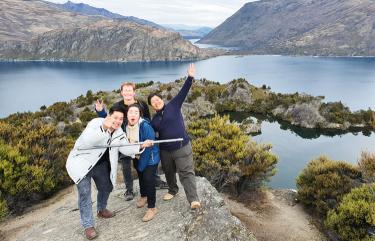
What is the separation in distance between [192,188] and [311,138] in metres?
27.4

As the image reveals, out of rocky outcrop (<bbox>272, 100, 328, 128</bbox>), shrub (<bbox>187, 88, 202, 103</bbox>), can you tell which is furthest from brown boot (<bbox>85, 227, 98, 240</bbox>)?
shrub (<bbox>187, 88, 202, 103</bbox>)

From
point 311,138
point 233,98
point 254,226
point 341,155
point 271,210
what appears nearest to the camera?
point 254,226

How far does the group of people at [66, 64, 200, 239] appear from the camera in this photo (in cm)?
666

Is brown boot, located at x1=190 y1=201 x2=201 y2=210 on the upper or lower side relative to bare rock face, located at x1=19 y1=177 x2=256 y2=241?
upper

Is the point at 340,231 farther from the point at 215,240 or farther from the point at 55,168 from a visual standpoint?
the point at 55,168

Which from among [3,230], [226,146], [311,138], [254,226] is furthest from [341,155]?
[3,230]

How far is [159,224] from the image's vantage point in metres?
7.41

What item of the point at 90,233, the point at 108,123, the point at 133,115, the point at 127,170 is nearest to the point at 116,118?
the point at 108,123

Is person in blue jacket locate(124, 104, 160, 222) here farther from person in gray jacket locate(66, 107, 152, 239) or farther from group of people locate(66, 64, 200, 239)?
person in gray jacket locate(66, 107, 152, 239)

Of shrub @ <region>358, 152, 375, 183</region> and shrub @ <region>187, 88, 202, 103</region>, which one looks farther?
shrub @ <region>187, 88, 202, 103</region>

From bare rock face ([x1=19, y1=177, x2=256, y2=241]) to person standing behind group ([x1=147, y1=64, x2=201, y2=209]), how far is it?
1.35ft

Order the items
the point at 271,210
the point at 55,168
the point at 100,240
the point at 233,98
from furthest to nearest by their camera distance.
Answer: the point at 233,98
the point at 55,168
the point at 271,210
the point at 100,240

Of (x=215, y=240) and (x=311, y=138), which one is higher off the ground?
(x=215, y=240)

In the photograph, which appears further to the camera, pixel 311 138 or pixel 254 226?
pixel 311 138
